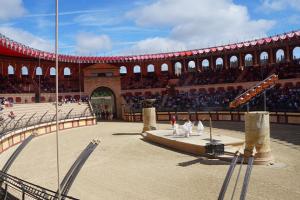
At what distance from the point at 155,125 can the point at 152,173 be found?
48.4ft

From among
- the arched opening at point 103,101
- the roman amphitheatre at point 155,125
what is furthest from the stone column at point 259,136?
the arched opening at point 103,101

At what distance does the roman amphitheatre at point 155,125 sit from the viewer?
13.0 metres

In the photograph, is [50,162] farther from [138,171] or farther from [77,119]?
[77,119]

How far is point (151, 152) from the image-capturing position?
21.7 m

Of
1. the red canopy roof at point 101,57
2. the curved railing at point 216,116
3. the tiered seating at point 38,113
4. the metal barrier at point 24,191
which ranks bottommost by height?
the metal barrier at point 24,191

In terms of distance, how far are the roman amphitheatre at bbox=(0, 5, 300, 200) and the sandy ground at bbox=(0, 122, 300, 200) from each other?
48 millimetres

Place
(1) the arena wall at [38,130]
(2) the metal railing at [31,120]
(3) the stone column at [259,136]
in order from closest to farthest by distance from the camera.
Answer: (3) the stone column at [259,136], (1) the arena wall at [38,130], (2) the metal railing at [31,120]

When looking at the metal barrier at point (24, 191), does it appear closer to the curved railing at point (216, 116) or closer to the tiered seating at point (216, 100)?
the curved railing at point (216, 116)

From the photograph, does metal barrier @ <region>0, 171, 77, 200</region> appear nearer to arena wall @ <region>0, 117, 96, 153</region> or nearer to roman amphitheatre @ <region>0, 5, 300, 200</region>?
roman amphitheatre @ <region>0, 5, 300, 200</region>

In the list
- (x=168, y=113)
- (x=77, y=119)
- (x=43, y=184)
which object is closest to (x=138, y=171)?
(x=43, y=184)

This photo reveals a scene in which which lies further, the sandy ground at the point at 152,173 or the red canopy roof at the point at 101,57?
the red canopy roof at the point at 101,57

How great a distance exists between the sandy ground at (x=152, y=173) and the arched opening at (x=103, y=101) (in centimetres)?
3014

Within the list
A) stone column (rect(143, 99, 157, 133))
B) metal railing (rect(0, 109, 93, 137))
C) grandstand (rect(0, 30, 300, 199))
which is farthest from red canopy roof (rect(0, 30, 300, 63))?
stone column (rect(143, 99, 157, 133))

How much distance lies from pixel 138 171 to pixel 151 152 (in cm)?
530
